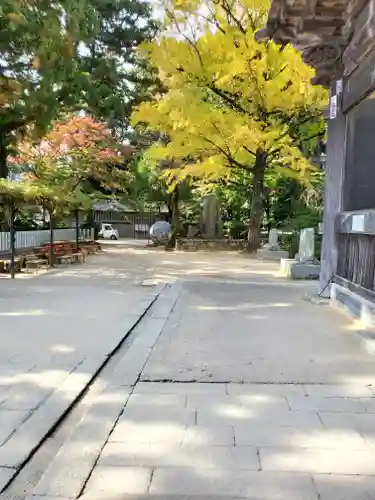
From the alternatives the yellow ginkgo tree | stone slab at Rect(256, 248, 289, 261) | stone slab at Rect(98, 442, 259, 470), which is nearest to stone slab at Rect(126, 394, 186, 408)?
stone slab at Rect(98, 442, 259, 470)

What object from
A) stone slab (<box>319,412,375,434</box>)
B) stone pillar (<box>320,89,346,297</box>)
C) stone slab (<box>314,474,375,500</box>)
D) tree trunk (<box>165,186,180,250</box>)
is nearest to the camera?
stone slab (<box>314,474,375,500</box>)

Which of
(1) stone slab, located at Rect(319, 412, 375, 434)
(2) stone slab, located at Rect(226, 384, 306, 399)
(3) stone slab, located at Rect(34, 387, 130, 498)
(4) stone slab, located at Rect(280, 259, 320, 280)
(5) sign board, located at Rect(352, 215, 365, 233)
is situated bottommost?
(3) stone slab, located at Rect(34, 387, 130, 498)

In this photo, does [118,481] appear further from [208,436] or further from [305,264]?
[305,264]

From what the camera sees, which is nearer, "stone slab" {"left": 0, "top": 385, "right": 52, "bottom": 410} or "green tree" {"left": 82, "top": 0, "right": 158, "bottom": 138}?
"stone slab" {"left": 0, "top": 385, "right": 52, "bottom": 410}

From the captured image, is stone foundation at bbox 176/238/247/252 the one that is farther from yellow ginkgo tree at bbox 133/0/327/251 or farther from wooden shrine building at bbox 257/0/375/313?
wooden shrine building at bbox 257/0/375/313

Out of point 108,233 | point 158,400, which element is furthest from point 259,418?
point 108,233

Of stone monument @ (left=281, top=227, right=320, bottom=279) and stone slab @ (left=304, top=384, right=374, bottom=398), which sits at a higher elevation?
stone monument @ (left=281, top=227, right=320, bottom=279)

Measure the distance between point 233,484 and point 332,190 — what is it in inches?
251

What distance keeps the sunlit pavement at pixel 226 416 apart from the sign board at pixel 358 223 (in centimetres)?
123

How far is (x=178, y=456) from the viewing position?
283 centimetres

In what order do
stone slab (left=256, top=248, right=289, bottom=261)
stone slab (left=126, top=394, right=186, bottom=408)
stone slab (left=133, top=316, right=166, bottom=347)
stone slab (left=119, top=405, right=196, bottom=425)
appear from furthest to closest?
stone slab (left=256, top=248, right=289, bottom=261)
stone slab (left=133, top=316, right=166, bottom=347)
stone slab (left=126, top=394, right=186, bottom=408)
stone slab (left=119, top=405, right=196, bottom=425)

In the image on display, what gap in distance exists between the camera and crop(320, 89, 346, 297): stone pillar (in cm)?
778

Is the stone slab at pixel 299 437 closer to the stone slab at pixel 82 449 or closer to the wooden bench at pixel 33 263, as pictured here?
the stone slab at pixel 82 449

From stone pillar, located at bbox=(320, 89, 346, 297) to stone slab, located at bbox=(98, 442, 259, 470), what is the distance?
5.55 metres
